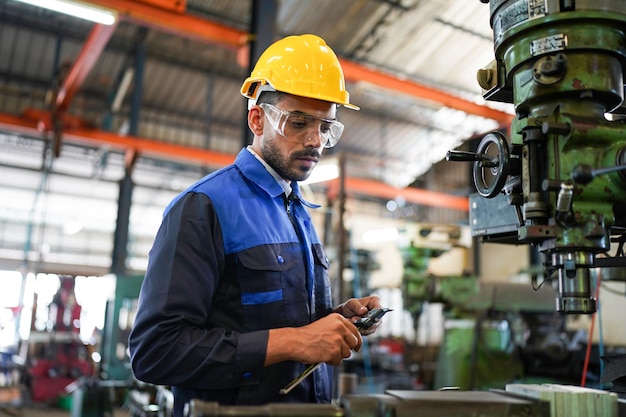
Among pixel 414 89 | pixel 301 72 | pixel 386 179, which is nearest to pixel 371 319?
pixel 301 72

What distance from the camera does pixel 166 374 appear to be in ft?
3.38

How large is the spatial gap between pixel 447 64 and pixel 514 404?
899 centimetres

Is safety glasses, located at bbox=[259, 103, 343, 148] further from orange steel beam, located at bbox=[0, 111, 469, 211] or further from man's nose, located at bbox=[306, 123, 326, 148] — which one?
orange steel beam, located at bbox=[0, 111, 469, 211]

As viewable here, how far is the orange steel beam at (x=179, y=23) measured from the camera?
173 inches

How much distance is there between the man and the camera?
1.03 metres

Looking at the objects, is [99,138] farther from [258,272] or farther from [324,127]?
[258,272]

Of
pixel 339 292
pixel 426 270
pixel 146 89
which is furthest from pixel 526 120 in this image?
pixel 146 89

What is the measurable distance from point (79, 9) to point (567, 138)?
13.7 ft

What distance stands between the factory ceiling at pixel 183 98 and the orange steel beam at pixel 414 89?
0.01m

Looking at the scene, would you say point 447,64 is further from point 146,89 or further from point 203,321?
point 203,321

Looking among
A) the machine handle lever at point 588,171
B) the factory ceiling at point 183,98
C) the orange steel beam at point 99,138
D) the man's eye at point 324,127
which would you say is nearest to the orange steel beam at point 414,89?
the factory ceiling at point 183,98

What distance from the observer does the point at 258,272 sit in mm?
1168

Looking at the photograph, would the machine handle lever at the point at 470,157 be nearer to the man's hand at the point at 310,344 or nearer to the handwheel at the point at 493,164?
the handwheel at the point at 493,164

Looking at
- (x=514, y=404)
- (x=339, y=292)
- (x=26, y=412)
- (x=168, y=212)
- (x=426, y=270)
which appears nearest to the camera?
(x=514, y=404)
